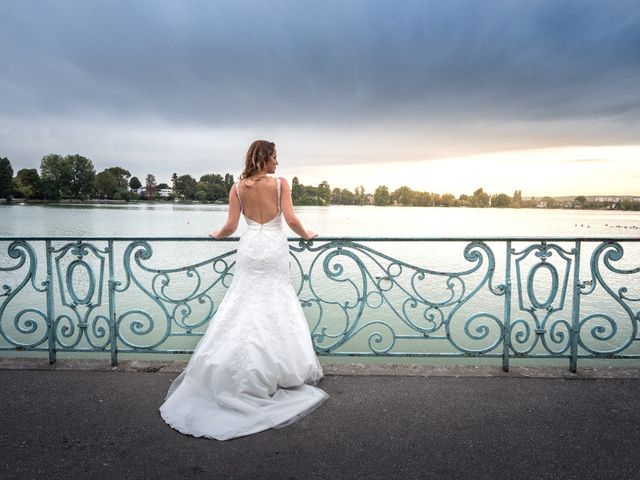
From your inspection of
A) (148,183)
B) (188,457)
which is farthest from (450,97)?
(148,183)

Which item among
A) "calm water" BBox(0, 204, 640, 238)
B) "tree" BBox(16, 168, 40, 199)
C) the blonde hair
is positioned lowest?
"calm water" BBox(0, 204, 640, 238)

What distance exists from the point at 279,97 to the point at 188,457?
74.6 feet

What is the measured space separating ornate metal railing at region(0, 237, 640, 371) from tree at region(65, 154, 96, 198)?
257ft

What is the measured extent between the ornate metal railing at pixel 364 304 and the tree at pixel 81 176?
7847 cm

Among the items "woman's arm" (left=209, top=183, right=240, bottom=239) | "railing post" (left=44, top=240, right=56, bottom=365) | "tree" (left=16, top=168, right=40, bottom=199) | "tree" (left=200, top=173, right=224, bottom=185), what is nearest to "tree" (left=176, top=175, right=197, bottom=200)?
"tree" (left=200, top=173, right=224, bottom=185)

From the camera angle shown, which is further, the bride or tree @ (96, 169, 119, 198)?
tree @ (96, 169, 119, 198)

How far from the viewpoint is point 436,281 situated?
50.5ft

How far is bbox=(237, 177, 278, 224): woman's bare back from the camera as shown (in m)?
3.02

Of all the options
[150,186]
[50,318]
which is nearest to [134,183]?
[150,186]

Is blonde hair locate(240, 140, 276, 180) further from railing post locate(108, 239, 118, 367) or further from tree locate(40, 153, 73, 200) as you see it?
tree locate(40, 153, 73, 200)

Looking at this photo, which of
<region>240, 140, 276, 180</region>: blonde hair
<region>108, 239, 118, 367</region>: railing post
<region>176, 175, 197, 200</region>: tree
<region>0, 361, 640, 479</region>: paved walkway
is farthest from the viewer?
<region>176, 175, 197, 200</region>: tree

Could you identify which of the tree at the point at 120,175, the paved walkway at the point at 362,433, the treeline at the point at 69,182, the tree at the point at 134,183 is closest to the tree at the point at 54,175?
the treeline at the point at 69,182

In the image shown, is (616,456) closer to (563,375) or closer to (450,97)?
(563,375)

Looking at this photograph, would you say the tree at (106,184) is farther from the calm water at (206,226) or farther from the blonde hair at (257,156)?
the blonde hair at (257,156)
